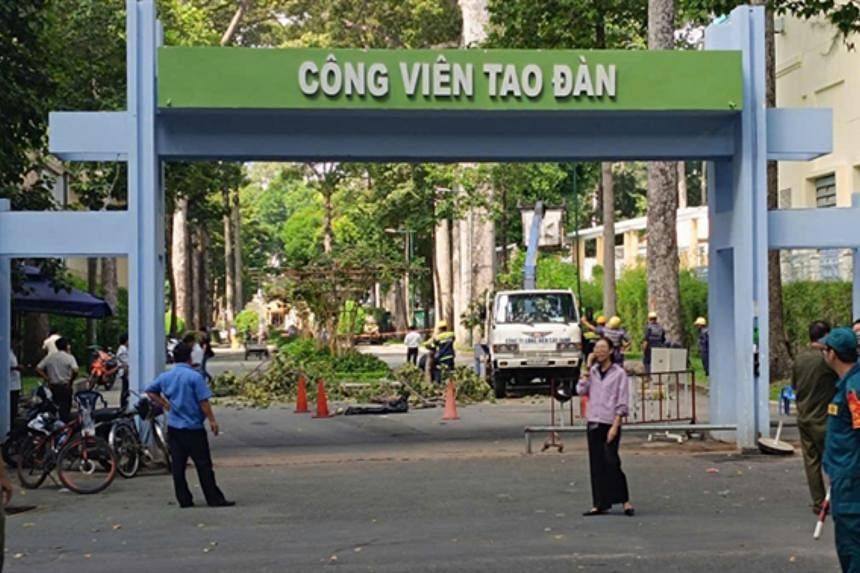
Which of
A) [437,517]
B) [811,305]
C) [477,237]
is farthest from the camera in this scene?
[477,237]

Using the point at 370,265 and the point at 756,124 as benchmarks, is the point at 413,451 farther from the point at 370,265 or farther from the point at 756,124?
the point at 370,265

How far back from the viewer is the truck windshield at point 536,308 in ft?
108

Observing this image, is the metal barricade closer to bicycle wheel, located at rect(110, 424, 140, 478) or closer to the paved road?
the paved road

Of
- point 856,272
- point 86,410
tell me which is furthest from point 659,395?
point 86,410

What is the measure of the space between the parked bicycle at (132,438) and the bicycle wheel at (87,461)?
29cm

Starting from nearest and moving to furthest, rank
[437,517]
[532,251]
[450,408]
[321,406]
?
[437,517], [450,408], [321,406], [532,251]

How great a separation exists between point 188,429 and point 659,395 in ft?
29.7

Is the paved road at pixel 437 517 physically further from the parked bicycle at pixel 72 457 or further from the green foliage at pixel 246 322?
the green foliage at pixel 246 322

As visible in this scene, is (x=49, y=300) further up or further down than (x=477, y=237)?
further down

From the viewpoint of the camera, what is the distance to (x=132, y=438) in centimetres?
1800

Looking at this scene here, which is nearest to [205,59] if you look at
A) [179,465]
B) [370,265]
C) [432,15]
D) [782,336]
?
[179,465]

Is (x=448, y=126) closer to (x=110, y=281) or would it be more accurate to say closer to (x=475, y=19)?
(x=475, y=19)

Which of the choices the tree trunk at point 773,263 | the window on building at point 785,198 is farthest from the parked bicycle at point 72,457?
the window on building at point 785,198

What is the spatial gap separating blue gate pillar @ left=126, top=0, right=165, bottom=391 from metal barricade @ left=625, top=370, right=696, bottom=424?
22.9ft
